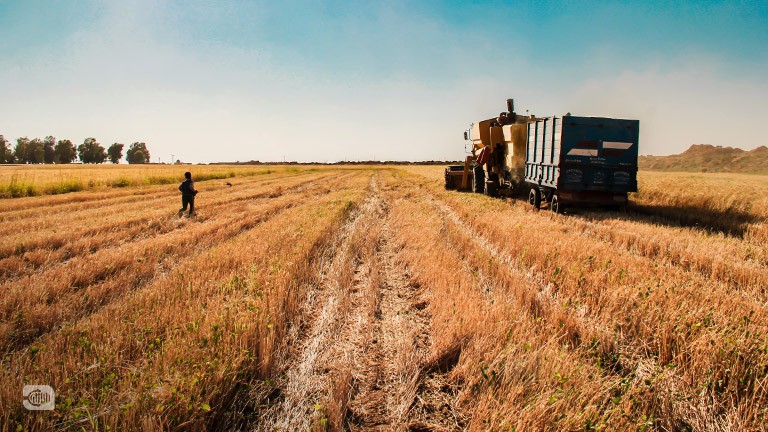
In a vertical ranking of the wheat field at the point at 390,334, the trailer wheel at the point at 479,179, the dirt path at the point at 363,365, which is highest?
the trailer wheel at the point at 479,179

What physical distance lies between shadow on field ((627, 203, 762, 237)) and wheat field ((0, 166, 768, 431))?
4.61 ft

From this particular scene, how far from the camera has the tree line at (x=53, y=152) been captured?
106000 millimetres

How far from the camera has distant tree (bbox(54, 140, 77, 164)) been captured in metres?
112

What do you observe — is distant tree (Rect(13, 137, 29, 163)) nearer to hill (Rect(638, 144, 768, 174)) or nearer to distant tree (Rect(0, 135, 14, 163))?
distant tree (Rect(0, 135, 14, 163))

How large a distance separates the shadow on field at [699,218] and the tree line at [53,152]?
5667 inches

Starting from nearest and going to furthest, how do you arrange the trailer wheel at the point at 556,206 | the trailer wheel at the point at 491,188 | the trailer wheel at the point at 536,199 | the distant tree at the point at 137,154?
1. the trailer wheel at the point at 556,206
2. the trailer wheel at the point at 536,199
3. the trailer wheel at the point at 491,188
4. the distant tree at the point at 137,154

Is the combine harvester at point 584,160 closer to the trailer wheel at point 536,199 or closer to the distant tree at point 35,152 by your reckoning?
the trailer wheel at point 536,199

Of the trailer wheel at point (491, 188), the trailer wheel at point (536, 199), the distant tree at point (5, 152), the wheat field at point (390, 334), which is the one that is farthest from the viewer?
the distant tree at point (5, 152)

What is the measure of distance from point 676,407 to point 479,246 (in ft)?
17.1

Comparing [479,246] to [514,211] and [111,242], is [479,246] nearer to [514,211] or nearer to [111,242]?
[514,211]

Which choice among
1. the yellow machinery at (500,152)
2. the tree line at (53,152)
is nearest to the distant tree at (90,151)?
the tree line at (53,152)

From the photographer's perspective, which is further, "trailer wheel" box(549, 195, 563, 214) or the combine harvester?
"trailer wheel" box(549, 195, 563, 214)

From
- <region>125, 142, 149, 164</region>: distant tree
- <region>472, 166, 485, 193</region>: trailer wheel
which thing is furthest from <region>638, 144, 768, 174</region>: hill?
<region>125, 142, 149, 164</region>: distant tree

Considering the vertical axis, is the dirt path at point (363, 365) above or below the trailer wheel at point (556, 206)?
below
